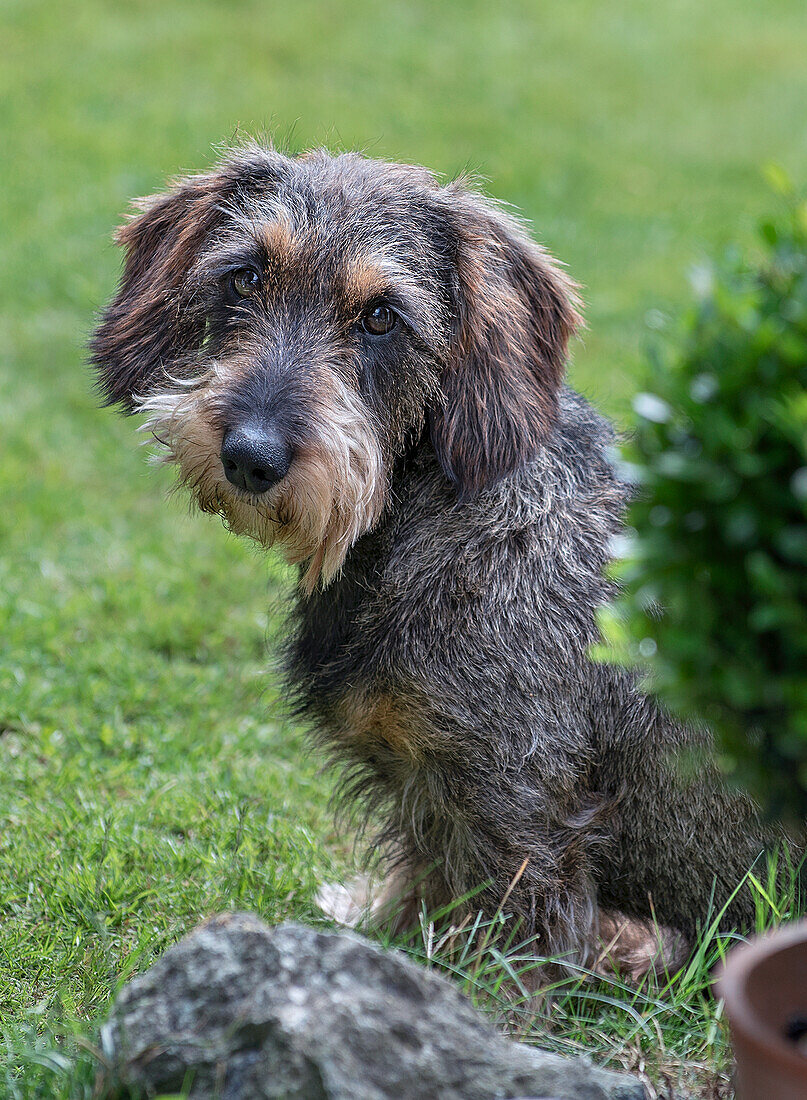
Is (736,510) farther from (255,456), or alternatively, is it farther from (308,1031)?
(255,456)

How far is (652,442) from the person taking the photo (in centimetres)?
225

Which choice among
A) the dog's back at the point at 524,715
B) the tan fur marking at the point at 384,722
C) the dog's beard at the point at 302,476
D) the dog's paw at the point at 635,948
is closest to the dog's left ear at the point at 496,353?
the dog's back at the point at 524,715

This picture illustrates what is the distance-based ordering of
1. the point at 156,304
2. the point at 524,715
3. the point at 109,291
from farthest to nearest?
the point at 109,291, the point at 156,304, the point at 524,715

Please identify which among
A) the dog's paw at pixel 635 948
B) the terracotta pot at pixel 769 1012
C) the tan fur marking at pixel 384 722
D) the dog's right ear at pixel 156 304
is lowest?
the dog's paw at pixel 635 948

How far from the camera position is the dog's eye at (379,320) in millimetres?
3607

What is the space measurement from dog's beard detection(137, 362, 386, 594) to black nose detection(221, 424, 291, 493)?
3cm

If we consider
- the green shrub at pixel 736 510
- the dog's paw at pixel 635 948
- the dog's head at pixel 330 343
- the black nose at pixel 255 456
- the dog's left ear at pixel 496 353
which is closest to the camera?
the green shrub at pixel 736 510

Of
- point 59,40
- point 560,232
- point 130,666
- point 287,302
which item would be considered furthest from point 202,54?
point 287,302

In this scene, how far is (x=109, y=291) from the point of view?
10.2 m

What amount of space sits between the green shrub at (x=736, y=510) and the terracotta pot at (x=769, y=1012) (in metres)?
0.35

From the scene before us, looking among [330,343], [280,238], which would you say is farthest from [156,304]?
[330,343]

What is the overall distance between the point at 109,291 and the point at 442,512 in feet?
24.1

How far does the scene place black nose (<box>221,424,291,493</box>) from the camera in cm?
330

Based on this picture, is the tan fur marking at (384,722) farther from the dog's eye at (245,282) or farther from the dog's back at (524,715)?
the dog's eye at (245,282)
